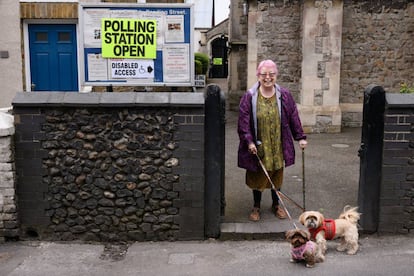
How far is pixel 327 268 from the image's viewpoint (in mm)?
4660

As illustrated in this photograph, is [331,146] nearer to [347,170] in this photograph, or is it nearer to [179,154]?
[347,170]

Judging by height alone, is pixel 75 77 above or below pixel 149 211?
above

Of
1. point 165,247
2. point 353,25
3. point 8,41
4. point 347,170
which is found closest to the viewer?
point 165,247

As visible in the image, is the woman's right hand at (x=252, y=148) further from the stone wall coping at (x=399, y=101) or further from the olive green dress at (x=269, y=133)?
the stone wall coping at (x=399, y=101)

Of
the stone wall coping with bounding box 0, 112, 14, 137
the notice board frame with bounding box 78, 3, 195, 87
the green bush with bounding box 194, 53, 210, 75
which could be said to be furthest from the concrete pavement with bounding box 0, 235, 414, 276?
the green bush with bounding box 194, 53, 210, 75

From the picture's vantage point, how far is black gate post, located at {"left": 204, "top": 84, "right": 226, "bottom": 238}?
5293mm

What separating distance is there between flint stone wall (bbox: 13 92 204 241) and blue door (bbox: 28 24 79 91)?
5206 mm

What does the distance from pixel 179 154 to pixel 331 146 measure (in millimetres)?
5910

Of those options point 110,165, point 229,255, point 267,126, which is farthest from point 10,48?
point 229,255

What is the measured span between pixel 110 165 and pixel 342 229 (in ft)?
8.14

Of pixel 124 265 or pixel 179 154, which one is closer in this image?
pixel 124 265

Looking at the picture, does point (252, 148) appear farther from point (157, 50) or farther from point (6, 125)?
point (6, 125)

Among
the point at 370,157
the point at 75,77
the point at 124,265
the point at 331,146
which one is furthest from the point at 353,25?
the point at 124,265

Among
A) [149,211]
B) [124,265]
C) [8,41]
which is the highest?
[8,41]
